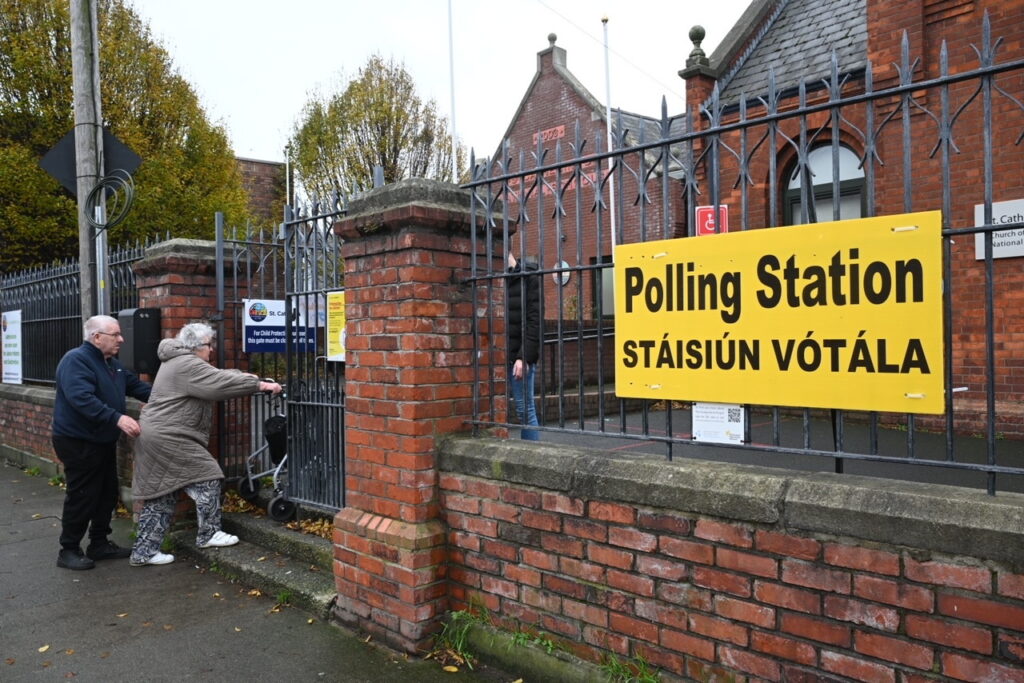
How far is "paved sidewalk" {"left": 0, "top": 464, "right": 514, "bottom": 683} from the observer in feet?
11.3

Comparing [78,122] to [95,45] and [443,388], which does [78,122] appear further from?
[443,388]

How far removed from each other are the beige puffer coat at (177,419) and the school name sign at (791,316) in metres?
3.14

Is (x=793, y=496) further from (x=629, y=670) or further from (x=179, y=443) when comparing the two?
(x=179, y=443)

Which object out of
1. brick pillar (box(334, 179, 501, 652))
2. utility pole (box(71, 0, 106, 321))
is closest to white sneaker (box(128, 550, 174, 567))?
brick pillar (box(334, 179, 501, 652))

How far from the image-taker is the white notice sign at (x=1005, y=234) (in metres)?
7.18

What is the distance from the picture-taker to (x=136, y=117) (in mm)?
16281

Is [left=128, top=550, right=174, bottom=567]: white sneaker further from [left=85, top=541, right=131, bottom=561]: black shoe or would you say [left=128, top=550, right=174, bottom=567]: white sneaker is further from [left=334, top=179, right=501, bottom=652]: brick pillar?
[left=334, top=179, right=501, bottom=652]: brick pillar

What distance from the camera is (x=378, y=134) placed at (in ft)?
67.3

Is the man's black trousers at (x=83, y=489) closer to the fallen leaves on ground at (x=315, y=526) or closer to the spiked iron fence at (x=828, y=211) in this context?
the fallen leaves on ground at (x=315, y=526)

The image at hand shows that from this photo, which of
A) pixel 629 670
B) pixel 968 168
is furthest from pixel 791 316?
pixel 968 168

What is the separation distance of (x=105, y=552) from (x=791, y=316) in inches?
195

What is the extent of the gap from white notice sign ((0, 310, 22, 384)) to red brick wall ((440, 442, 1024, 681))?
8.14 m

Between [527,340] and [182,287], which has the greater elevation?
[182,287]

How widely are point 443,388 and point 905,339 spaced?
2050 millimetres
